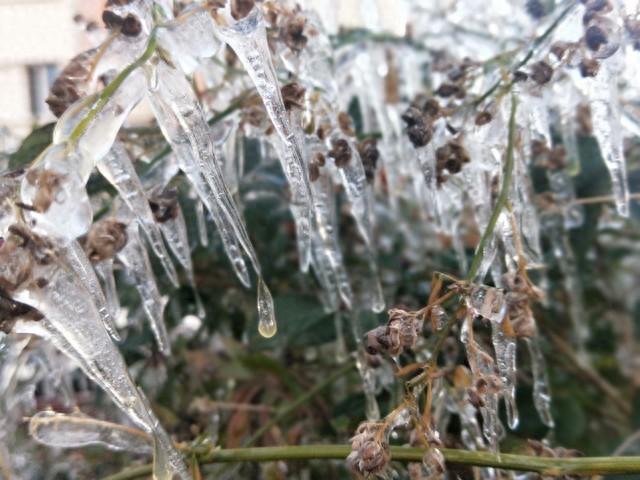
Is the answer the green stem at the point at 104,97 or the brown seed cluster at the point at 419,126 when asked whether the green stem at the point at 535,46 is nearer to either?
the brown seed cluster at the point at 419,126

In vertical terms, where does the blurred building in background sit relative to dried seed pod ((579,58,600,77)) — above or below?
above

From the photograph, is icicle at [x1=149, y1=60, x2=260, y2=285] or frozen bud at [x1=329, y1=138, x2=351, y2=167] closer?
icicle at [x1=149, y1=60, x2=260, y2=285]

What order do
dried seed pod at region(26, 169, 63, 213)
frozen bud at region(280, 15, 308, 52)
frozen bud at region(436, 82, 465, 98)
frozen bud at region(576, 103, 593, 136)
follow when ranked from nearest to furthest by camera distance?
dried seed pod at region(26, 169, 63, 213) < frozen bud at region(280, 15, 308, 52) < frozen bud at region(436, 82, 465, 98) < frozen bud at region(576, 103, 593, 136)

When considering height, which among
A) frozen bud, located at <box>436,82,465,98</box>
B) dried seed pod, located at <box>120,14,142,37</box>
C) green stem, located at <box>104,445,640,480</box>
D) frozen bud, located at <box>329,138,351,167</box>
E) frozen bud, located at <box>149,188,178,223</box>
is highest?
dried seed pod, located at <box>120,14,142,37</box>

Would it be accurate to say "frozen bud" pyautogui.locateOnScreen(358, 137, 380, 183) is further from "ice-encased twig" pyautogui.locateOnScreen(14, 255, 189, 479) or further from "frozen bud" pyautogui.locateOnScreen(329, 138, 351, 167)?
"ice-encased twig" pyautogui.locateOnScreen(14, 255, 189, 479)

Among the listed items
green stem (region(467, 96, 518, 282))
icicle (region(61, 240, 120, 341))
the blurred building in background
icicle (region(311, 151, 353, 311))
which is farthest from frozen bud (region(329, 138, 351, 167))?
the blurred building in background

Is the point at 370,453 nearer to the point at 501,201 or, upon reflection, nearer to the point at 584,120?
the point at 501,201

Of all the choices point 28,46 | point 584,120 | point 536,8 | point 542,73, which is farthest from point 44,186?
point 28,46

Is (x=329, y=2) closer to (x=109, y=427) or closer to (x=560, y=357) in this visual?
(x=560, y=357)
